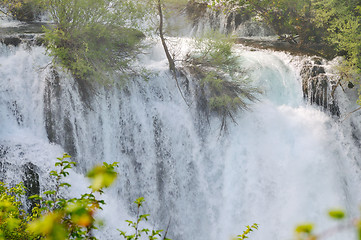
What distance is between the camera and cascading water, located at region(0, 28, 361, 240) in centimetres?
855

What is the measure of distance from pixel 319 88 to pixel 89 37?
664cm

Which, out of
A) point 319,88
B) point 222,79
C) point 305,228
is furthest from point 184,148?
point 305,228

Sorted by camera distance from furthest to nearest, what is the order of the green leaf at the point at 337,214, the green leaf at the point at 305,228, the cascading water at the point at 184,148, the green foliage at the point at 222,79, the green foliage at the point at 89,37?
1. the green foliage at the point at 222,79
2. the green foliage at the point at 89,37
3. the cascading water at the point at 184,148
4. the green leaf at the point at 305,228
5. the green leaf at the point at 337,214

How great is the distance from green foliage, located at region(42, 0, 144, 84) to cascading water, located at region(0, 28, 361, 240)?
1.50ft

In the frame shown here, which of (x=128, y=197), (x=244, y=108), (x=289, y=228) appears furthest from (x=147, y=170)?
(x=289, y=228)

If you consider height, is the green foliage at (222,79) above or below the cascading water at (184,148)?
above

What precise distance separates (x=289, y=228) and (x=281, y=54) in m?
5.70

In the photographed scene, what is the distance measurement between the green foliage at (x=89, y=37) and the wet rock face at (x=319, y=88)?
202 inches

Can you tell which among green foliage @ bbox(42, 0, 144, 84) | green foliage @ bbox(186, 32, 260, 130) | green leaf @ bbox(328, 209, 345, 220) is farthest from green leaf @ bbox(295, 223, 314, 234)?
green foliage @ bbox(186, 32, 260, 130)

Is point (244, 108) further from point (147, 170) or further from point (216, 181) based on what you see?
point (147, 170)

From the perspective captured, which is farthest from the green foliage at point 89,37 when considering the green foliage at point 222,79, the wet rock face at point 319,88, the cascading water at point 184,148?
the wet rock face at point 319,88

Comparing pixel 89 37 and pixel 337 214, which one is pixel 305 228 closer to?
pixel 337 214

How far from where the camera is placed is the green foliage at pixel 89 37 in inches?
342

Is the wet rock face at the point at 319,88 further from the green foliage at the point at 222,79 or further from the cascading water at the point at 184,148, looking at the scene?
the green foliage at the point at 222,79
